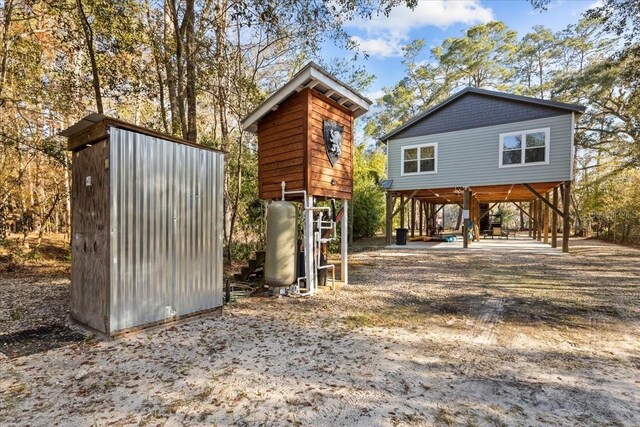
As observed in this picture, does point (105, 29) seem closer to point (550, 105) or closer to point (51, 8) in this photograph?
point (51, 8)

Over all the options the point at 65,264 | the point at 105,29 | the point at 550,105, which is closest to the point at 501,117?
the point at 550,105

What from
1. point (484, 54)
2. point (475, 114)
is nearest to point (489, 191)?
point (475, 114)

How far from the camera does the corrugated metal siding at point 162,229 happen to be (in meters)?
3.74

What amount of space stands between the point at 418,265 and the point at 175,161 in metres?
7.76

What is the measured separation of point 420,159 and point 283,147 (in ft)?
32.1

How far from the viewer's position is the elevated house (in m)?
11.4

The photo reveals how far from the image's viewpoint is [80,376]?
294 cm

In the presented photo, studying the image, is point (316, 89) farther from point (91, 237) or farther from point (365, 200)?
point (365, 200)

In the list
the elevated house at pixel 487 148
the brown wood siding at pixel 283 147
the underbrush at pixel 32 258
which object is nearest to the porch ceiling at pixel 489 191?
the elevated house at pixel 487 148

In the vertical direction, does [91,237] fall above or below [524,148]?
below

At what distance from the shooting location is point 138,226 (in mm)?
3896

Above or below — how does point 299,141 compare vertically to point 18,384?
above

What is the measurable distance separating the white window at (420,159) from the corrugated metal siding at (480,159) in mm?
195

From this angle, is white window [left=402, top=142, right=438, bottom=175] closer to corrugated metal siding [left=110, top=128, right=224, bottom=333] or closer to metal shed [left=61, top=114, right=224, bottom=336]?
corrugated metal siding [left=110, top=128, right=224, bottom=333]
